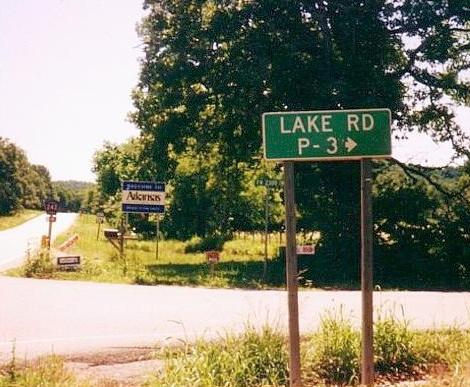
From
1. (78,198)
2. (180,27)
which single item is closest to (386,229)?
(180,27)

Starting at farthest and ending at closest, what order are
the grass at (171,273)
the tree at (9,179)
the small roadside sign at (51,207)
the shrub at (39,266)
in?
the tree at (9,179) < the small roadside sign at (51,207) < the shrub at (39,266) < the grass at (171,273)

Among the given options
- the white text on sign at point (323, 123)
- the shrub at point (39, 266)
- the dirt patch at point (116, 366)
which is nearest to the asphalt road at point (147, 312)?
the dirt patch at point (116, 366)

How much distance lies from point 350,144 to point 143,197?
13744 mm

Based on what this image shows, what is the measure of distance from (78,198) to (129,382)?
20321cm

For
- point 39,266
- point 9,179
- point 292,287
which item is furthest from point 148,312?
point 9,179

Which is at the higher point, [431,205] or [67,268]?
[431,205]

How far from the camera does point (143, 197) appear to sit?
57.7 ft

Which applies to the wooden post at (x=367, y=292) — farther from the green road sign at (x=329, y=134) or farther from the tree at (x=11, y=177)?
the tree at (x=11, y=177)

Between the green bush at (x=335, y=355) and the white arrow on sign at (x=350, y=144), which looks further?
the green bush at (x=335, y=355)

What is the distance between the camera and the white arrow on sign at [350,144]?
456 centimetres

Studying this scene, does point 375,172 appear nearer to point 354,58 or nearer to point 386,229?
point 386,229

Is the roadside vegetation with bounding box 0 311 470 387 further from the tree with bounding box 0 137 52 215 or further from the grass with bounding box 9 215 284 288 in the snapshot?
the tree with bounding box 0 137 52 215

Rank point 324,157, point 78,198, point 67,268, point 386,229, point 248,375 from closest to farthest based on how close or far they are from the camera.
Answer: point 324,157 < point 248,375 < point 67,268 < point 386,229 < point 78,198

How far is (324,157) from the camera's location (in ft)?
14.9
